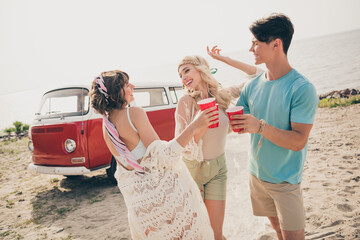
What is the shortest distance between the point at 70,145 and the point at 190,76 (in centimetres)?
323

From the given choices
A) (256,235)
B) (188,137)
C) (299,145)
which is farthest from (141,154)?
(256,235)

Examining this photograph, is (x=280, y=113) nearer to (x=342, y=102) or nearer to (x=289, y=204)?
(x=289, y=204)

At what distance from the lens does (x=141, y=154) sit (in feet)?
5.88

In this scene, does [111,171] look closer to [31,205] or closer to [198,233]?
[31,205]

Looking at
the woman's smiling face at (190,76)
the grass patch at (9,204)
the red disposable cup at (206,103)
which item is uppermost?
the woman's smiling face at (190,76)

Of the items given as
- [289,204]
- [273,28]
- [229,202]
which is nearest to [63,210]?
[229,202]

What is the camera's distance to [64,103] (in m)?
5.07

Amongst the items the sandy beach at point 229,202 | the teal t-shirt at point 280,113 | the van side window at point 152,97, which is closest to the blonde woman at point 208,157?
the teal t-shirt at point 280,113

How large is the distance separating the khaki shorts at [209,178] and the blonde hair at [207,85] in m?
0.66

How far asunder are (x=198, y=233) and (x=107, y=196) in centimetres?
366

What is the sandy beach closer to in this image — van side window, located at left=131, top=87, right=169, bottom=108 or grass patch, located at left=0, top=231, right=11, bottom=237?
grass patch, located at left=0, top=231, right=11, bottom=237

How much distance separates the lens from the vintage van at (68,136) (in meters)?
4.52

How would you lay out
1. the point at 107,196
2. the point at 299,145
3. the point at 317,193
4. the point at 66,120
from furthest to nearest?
the point at 107,196, the point at 66,120, the point at 317,193, the point at 299,145

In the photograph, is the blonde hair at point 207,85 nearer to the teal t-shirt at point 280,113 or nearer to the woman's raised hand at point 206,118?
the teal t-shirt at point 280,113
